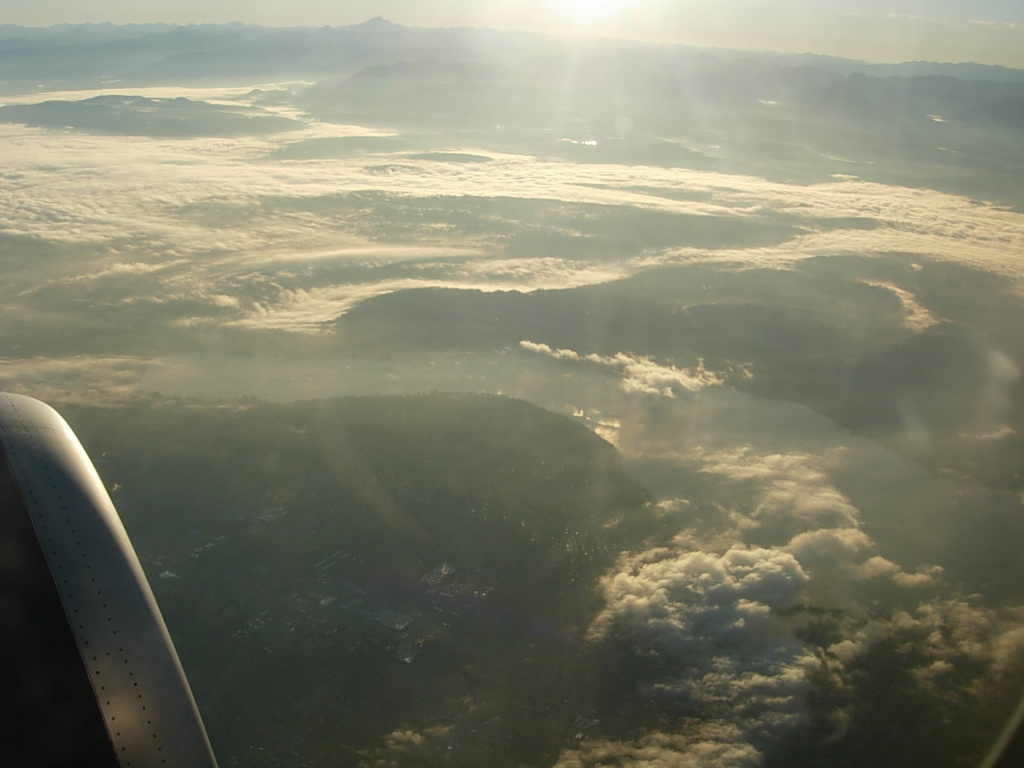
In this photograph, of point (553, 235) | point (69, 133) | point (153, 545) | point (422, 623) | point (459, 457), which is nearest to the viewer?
point (422, 623)

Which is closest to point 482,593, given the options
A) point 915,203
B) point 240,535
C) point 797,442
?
point 240,535

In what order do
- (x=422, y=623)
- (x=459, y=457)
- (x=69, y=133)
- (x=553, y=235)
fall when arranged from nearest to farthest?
(x=422, y=623) < (x=459, y=457) < (x=553, y=235) < (x=69, y=133)

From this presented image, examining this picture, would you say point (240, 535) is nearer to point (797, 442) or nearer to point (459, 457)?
point (459, 457)

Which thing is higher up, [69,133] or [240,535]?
[69,133]

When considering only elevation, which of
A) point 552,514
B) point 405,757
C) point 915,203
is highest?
point 915,203

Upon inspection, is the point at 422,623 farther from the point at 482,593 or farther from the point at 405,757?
the point at 405,757

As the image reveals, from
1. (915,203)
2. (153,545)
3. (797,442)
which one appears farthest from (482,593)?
(915,203)

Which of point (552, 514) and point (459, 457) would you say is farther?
point (459, 457)
